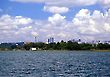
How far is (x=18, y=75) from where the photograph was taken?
2269 inches

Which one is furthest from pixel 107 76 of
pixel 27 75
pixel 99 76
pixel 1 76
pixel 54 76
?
pixel 1 76

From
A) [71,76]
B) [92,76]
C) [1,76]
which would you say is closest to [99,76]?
[92,76]

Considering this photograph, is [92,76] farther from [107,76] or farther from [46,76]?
[46,76]

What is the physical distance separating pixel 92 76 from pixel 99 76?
1207mm

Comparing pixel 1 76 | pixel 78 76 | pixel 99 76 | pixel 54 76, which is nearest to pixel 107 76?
pixel 99 76

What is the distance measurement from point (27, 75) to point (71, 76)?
7763mm

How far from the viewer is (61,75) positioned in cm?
5784

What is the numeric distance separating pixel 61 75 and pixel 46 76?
3.50m

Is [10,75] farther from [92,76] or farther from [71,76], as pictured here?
[92,76]

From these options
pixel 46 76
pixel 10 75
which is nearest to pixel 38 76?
pixel 46 76

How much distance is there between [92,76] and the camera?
55875 mm

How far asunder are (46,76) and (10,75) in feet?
22.1

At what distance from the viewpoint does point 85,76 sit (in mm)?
56062

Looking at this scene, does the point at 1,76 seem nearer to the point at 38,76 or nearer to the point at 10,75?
the point at 10,75
